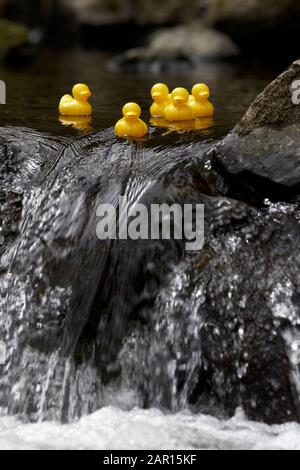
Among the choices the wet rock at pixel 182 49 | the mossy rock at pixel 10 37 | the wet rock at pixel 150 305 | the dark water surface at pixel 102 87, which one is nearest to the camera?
the wet rock at pixel 150 305

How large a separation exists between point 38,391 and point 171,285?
887 mm

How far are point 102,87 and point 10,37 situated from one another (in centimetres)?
472

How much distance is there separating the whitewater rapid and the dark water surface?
196 centimetres

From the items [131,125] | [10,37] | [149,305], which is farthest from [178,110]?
[10,37]

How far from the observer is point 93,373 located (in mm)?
3619

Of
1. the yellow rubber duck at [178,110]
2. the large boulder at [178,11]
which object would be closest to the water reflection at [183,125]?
the yellow rubber duck at [178,110]

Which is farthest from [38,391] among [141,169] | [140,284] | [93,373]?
[141,169]

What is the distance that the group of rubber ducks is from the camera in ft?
15.2

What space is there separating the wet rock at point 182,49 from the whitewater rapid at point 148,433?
819 centimetres

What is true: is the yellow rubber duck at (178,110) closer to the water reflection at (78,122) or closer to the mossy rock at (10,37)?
the water reflection at (78,122)

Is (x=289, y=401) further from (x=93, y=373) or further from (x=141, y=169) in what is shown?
(x=141, y=169)

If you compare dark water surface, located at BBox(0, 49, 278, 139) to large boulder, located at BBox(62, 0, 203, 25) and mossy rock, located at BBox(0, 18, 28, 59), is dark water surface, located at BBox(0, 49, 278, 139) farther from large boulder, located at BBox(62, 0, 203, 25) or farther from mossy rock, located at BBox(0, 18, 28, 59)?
large boulder, located at BBox(62, 0, 203, 25)

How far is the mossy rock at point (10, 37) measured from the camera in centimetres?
1159

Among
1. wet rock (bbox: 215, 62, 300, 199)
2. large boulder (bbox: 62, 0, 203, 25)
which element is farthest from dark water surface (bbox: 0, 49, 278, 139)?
large boulder (bbox: 62, 0, 203, 25)
